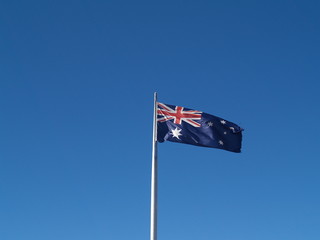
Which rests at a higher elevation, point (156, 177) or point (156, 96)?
point (156, 96)

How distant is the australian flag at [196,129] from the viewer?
21047mm

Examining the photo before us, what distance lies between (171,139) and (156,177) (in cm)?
261

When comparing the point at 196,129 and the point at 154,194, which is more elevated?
the point at 196,129

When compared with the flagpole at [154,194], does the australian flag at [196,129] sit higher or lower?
higher

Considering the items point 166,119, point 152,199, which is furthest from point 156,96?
point 152,199

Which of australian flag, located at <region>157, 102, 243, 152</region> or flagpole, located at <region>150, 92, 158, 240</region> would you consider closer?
flagpole, located at <region>150, 92, 158, 240</region>

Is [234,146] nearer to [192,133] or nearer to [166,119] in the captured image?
[192,133]

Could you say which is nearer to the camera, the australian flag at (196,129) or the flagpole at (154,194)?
the flagpole at (154,194)

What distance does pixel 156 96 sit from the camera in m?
22.0

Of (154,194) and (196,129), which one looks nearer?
(154,194)

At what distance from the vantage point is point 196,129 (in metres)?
21.6

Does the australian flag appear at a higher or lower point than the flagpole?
higher

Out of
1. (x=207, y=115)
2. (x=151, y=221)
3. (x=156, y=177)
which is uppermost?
(x=207, y=115)

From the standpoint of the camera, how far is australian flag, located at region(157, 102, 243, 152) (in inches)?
829
